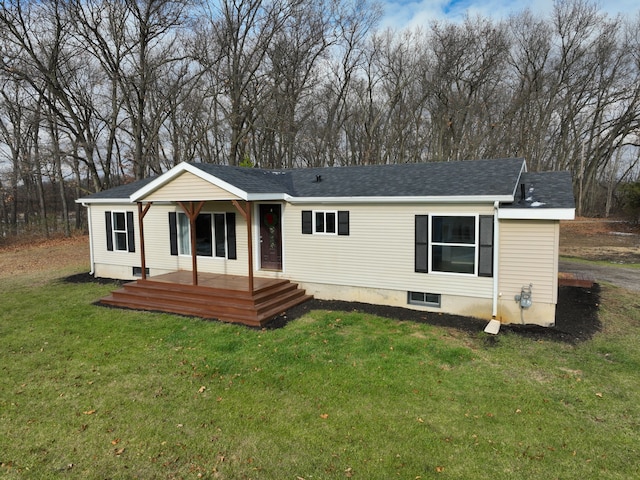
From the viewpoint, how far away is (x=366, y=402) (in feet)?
16.8

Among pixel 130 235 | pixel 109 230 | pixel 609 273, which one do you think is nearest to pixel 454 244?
pixel 609 273

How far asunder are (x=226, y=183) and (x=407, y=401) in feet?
20.7

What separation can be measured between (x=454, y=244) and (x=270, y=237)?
5.09m

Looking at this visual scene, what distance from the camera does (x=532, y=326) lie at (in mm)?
8086

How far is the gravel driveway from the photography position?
478 inches

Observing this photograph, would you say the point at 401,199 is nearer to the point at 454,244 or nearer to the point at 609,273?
the point at 454,244

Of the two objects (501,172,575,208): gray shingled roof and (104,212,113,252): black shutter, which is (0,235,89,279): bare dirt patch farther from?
(501,172,575,208): gray shingled roof

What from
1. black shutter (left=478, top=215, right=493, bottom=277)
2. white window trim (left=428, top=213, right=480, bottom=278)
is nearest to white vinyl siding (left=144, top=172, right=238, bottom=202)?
white window trim (left=428, top=213, right=480, bottom=278)

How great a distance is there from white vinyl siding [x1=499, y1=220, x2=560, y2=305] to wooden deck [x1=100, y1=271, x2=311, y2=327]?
5.01 m

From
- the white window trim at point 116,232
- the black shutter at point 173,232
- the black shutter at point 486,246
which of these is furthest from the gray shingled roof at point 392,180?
the white window trim at point 116,232

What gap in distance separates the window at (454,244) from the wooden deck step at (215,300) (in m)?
3.43

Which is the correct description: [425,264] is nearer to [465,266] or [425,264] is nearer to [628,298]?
[465,266]

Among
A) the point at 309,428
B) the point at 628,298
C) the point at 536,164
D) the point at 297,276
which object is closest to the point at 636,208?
the point at 536,164

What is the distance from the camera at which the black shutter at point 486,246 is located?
8.30 m
